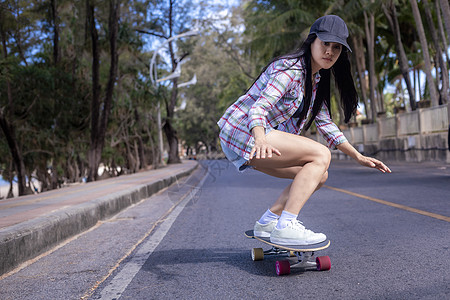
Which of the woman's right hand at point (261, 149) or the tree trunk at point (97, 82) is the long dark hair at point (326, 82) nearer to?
the woman's right hand at point (261, 149)

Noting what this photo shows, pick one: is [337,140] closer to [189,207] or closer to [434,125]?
[189,207]

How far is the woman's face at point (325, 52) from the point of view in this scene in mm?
3480

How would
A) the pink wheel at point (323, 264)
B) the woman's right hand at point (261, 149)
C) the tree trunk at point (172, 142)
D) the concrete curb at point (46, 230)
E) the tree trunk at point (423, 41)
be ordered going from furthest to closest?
the tree trunk at point (172, 142) < the tree trunk at point (423, 41) < the concrete curb at point (46, 230) < the pink wheel at point (323, 264) < the woman's right hand at point (261, 149)

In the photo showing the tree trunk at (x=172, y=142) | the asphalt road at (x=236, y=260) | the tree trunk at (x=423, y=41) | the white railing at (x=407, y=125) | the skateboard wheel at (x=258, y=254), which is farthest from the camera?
the tree trunk at (x=172, y=142)

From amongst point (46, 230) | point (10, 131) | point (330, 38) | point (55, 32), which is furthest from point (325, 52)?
point (55, 32)

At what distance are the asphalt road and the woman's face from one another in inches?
57.0

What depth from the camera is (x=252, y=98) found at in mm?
3613

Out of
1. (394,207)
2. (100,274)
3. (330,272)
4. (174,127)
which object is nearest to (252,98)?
(330,272)

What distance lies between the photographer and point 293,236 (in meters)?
3.46

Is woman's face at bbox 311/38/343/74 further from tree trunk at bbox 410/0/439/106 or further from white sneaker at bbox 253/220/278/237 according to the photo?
tree trunk at bbox 410/0/439/106

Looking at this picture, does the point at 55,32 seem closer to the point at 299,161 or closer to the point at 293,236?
the point at 299,161

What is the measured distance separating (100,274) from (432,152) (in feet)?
56.2

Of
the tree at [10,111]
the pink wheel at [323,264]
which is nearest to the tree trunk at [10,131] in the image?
the tree at [10,111]

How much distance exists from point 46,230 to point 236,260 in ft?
6.95
